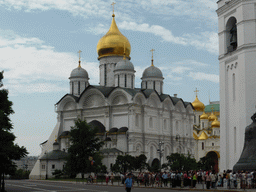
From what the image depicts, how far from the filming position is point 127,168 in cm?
4472

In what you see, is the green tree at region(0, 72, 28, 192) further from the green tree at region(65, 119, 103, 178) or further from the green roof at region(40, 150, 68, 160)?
the green roof at region(40, 150, 68, 160)

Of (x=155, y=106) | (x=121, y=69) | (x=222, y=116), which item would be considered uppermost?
(x=121, y=69)

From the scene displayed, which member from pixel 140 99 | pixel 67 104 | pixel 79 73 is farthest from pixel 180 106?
pixel 67 104

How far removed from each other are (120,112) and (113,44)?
477 inches

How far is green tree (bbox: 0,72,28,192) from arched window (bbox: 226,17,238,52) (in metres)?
16.1

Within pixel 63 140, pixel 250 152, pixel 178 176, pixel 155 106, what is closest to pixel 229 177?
pixel 250 152

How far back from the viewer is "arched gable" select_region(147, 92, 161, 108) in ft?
189

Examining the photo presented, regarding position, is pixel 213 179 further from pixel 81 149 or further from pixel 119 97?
pixel 119 97

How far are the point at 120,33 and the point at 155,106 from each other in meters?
13.0

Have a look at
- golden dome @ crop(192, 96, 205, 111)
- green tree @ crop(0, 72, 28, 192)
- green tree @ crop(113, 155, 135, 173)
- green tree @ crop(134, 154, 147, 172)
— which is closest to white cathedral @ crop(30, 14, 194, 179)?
green tree @ crop(134, 154, 147, 172)

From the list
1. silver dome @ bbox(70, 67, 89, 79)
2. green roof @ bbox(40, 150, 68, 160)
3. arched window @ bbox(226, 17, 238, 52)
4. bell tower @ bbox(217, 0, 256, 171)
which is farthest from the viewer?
silver dome @ bbox(70, 67, 89, 79)

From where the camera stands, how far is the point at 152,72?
63.2m

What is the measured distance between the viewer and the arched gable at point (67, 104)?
6078 centimetres

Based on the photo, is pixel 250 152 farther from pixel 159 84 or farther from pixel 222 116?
pixel 159 84
